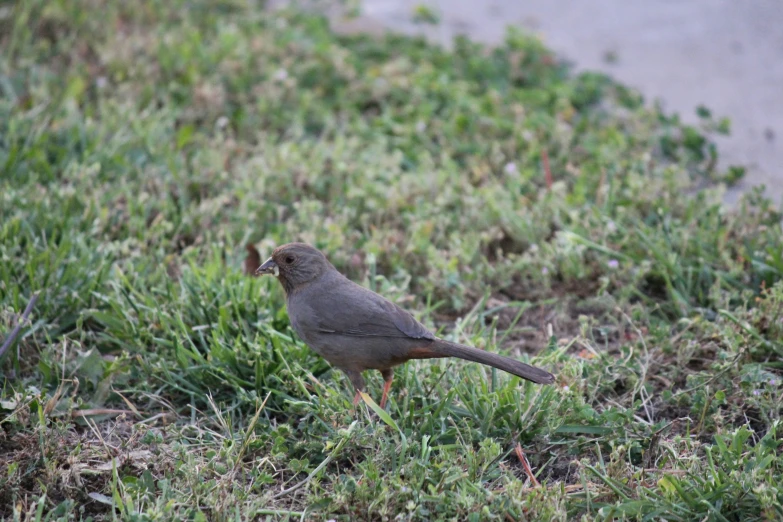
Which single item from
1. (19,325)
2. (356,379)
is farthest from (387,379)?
(19,325)

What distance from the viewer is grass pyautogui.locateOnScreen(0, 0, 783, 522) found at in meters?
3.35

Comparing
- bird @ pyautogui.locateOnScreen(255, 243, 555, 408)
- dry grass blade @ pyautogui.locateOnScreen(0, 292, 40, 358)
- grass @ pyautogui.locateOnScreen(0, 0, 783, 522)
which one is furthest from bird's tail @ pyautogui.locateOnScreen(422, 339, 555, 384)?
dry grass blade @ pyautogui.locateOnScreen(0, 292, 40, 358)

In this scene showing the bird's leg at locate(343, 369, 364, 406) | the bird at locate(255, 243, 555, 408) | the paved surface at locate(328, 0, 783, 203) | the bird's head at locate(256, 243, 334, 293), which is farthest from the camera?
the paved surface at locate(328, 0, 783, 203)

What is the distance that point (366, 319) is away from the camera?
150 inches

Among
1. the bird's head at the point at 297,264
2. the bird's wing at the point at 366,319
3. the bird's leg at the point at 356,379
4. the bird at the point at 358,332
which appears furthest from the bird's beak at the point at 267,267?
the bird's leg at the point at 356,379

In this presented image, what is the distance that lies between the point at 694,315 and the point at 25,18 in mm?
5613

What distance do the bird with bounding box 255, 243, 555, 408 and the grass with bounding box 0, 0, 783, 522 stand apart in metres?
0.17

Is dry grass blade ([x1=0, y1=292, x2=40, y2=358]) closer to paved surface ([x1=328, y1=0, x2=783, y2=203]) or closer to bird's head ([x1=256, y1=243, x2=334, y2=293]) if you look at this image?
bird's head ([x1=256, y1=243, x2=334, y2=293])

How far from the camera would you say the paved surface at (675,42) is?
6.68 m

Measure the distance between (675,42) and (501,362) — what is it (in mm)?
5367

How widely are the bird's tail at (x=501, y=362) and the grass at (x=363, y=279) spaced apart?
0.25 meters

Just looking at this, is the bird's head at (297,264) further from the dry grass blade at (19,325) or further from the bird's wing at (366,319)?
the dry grass blade at (19,325)

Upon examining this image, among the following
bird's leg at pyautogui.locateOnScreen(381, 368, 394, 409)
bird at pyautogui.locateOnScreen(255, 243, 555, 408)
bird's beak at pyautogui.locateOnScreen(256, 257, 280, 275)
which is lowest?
bird's leg at pyautogui.locateOnScreen(381, 368, 394, 409)

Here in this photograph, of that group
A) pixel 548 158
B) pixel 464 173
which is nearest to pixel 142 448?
pixel 464 173
